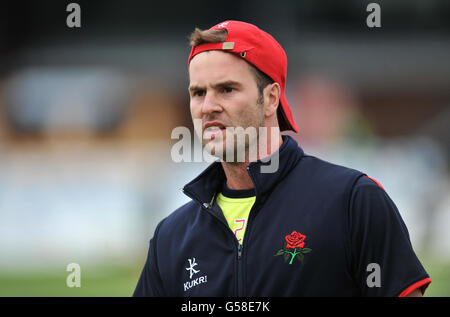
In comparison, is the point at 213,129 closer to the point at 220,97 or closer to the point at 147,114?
the point at 220,97

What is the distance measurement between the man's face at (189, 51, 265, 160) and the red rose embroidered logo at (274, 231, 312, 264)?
1.64 feet

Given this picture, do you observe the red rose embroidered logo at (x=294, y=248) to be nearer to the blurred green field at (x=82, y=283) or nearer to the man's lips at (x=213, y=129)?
the man's lips at (x=213, y=129)

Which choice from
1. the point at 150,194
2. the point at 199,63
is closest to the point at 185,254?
the point at 199,63

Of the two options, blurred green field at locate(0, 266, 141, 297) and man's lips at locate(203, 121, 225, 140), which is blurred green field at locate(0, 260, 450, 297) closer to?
blurred green field at locate(0, 266, 141, 297)

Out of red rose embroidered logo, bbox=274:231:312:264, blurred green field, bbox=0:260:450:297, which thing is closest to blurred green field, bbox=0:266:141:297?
blurred green field, bbox=0:260:450:297

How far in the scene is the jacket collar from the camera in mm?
3016

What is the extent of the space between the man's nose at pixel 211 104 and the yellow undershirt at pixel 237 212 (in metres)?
0.44

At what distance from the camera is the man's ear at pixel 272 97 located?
3.19 meters

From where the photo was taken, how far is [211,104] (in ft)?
9.92

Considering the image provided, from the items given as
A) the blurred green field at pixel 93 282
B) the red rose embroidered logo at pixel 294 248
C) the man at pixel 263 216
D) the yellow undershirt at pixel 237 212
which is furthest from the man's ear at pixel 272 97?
the blurred green field at pixel 93 282

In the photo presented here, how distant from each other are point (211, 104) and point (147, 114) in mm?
18142

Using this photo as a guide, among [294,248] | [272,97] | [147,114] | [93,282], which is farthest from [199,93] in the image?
[147,114]
